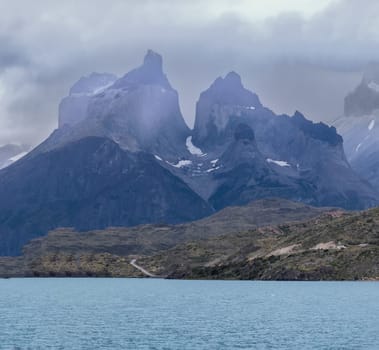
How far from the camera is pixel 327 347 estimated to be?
12281 centimetres

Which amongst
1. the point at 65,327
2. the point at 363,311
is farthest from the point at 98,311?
the point at 363,311

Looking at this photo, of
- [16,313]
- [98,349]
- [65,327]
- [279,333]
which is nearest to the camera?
[98,349]

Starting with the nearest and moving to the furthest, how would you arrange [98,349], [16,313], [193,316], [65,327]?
[98,349] → [65,327] → [193,316] → [16,313]

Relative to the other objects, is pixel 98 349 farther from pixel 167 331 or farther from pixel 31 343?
pixel 167 331

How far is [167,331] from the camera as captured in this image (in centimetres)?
14388

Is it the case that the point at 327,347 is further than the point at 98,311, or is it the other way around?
the point at 98,311

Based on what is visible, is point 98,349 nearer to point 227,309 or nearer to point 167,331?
point 167,331

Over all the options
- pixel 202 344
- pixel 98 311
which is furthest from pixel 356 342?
pixel 98 311

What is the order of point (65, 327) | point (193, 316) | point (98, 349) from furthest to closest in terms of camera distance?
point (193, 316) < point (65, 327) < point (98, 349)

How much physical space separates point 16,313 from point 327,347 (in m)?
85.6

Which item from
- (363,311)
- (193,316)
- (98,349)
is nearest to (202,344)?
(98,349)

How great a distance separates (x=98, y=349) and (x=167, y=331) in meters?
24.1

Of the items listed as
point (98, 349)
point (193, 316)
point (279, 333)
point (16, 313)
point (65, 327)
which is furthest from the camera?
point (16, 313)

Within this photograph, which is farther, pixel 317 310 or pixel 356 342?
pixel 317 310
